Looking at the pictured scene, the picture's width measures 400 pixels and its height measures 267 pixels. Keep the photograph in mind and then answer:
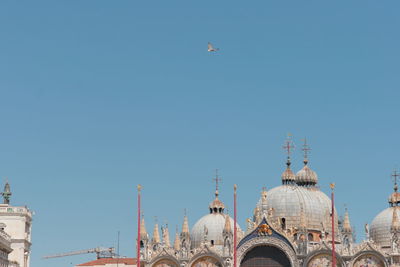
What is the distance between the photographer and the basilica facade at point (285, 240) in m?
111

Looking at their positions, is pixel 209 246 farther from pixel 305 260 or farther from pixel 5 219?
pixel 5 219

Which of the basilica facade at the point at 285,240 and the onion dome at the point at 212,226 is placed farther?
the onion dome at the point at 212,226

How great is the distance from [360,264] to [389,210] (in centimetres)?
1250

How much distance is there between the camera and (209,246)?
114 metres

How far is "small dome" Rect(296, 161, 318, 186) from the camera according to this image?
424 feet

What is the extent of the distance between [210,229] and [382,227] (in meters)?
18.6

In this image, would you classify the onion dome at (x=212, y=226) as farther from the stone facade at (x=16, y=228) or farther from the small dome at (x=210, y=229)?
the stone facade at (x=16, y=228)

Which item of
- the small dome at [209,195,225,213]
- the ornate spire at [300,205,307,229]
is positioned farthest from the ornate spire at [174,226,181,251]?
the ornate spire at [300,205,307,229]

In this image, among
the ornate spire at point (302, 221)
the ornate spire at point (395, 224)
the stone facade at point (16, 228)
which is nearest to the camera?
the ornate spire at point (395, 224)

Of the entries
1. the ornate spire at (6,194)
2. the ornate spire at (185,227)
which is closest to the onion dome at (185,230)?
the ornate spire at (185,227)

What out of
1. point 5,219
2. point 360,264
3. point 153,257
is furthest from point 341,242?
point 5,219

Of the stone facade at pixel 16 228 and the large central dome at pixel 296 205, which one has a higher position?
the large central dome at pixel 296 205

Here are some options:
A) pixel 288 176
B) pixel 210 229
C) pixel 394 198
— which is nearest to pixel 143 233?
pixel 210 229

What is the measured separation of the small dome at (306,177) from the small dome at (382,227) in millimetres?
10652
